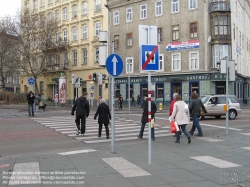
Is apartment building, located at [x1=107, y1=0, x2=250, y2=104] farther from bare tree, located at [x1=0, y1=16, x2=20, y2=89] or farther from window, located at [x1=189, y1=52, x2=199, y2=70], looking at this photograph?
bare tree, located at [x1=0, y1=16, x2=20, y2=89]

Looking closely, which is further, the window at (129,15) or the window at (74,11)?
the window at (74,11)

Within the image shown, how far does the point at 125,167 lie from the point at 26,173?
7.20ft

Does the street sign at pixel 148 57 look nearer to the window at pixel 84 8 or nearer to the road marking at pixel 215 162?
the road marking at pixel 215 162

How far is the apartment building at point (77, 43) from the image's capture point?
4888 centimetres

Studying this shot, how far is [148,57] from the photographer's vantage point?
305 inches

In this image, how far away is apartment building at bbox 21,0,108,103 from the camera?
4888cm

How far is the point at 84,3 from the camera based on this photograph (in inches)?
2023

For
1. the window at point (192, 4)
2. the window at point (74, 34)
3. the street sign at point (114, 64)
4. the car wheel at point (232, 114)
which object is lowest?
the car wheel at point (232, 114)

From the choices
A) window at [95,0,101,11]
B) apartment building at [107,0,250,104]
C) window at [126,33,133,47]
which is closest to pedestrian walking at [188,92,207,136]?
apartment building at [107,0,250,104]

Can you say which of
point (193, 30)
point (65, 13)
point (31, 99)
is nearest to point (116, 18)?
point (65, 13)

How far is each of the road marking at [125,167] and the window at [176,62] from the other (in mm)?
33413

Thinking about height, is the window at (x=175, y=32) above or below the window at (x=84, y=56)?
above

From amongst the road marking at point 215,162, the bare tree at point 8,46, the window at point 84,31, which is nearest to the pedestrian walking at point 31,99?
the road marking at point 215,162

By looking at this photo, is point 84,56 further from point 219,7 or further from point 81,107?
point 81,107
